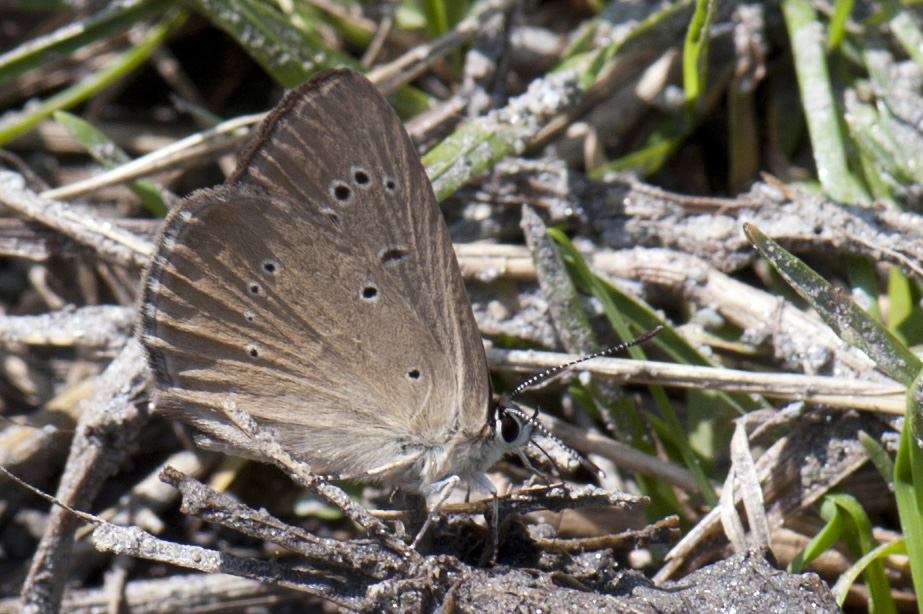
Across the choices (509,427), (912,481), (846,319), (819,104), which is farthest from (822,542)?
(819,104)

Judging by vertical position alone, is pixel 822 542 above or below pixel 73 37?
below

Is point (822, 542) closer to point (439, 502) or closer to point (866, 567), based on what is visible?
point (866, 567)

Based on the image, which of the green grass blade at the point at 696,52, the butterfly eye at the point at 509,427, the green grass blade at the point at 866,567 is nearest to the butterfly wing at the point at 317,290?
the butterfly eye at the point at 509,427

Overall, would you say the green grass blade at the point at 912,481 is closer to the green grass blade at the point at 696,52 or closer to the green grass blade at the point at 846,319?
the green grass blade at the point at 846,319

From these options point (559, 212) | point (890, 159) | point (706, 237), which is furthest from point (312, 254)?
point (890, 159)

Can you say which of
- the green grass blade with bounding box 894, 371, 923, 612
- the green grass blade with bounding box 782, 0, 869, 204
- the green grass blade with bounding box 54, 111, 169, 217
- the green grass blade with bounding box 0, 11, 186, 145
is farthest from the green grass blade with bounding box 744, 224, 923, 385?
the green grass blade with bounding box 0, 11, 186, 145

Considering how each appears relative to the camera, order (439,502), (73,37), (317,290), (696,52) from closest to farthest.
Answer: (439,502) → (317,290) → (696,52) → (73,37)
